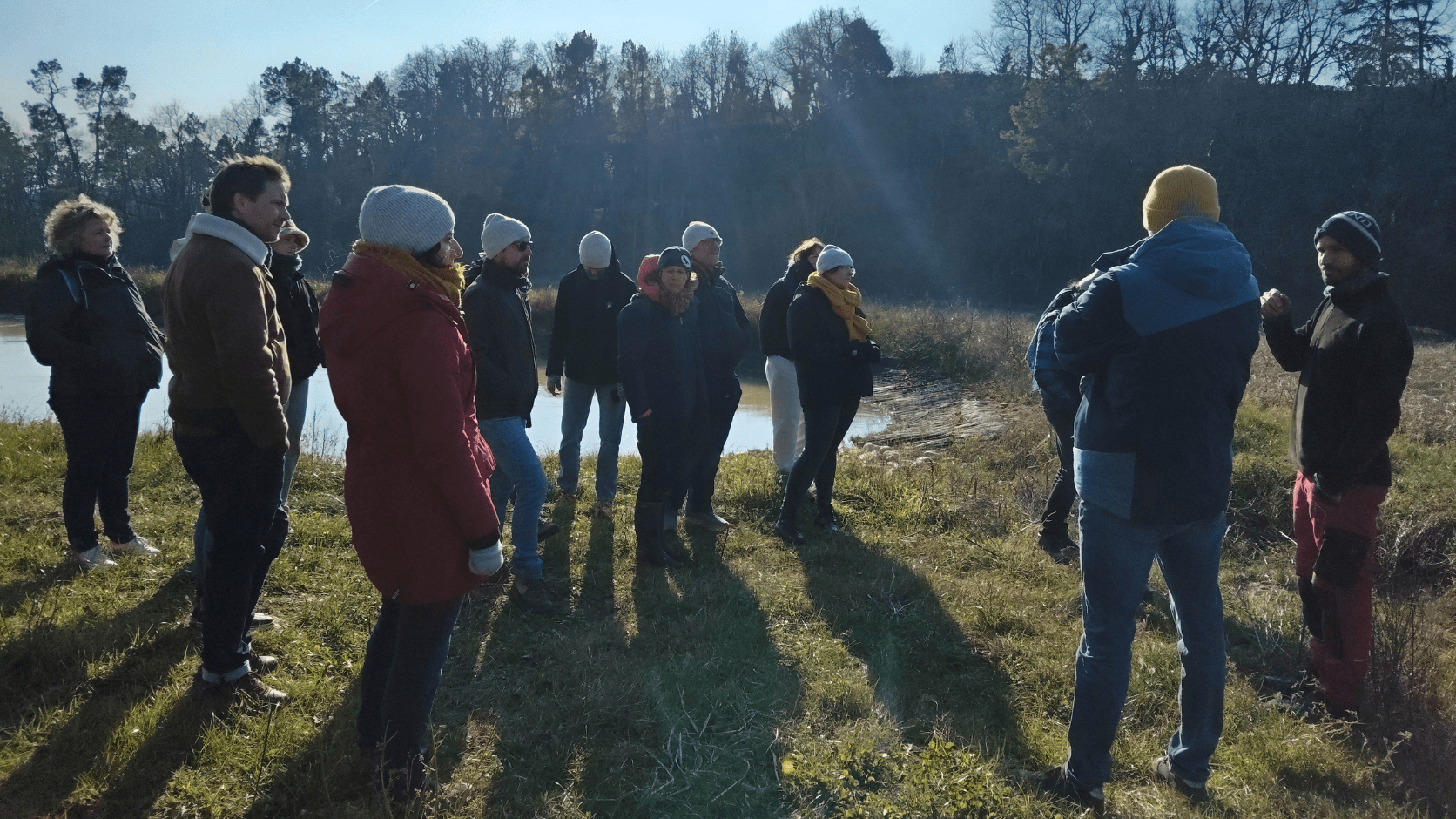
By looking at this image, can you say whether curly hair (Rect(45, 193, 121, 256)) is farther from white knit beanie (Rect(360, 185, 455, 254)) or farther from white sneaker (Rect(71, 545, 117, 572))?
white knit beanie (Rect(360, 185, 455, 254))

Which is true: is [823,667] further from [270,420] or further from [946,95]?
[946,95]

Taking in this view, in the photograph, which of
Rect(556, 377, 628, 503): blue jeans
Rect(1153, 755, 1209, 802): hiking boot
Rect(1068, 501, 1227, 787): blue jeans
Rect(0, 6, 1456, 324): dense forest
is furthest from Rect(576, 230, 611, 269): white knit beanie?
Rect(0, 6, 1456, 324): dense forest

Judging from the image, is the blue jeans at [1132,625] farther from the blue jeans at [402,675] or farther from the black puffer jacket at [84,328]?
the black puffer jacket at [84,328]

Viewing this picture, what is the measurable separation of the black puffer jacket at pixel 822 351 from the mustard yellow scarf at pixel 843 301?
28 millimetres

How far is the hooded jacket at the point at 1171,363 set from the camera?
2.49 metres

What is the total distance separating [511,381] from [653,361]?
2.73 ft

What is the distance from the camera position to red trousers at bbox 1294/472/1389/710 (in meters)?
3.32

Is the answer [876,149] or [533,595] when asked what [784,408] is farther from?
[876,149]

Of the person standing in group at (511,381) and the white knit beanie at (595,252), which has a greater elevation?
the white knit beanie at (595,252)

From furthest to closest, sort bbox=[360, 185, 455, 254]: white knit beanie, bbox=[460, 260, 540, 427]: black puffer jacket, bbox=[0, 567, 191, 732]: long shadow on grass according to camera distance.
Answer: bbox=[460, 260, 540, 427]: black puffer jacket
bbox=[0, 567, 191, 732]: long shadow on grass
bbox=[360, 185, 455, 254]: white knit beanie

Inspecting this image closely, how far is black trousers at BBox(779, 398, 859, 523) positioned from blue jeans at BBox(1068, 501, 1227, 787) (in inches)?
110

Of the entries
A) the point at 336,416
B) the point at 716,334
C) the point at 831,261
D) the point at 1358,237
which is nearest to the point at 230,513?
the point at 716,334

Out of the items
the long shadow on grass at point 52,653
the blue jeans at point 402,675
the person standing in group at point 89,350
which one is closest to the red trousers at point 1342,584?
the blue jeans at point 402,675

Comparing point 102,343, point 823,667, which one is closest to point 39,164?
point 102,343
